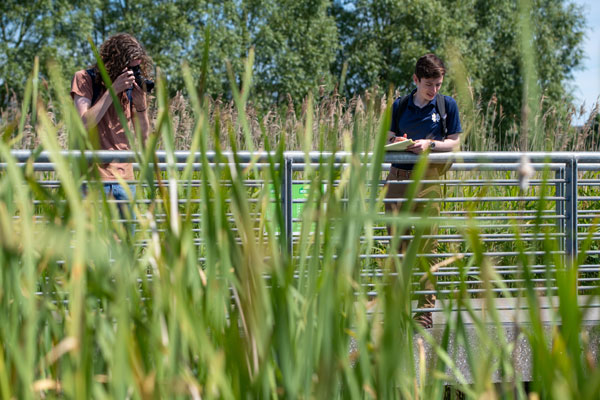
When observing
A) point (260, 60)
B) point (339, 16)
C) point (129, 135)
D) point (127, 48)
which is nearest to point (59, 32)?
point (260, 60)

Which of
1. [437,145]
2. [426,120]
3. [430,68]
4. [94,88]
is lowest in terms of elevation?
[437,145]

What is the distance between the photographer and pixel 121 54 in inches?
143

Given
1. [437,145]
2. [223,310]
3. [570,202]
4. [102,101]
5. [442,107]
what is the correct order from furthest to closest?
[570,202], [442,107], [437,145], [102,101], [223,310]

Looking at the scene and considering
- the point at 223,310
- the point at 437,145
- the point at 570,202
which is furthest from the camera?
the point at 570,202

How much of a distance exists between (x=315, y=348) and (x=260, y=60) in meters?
28.9

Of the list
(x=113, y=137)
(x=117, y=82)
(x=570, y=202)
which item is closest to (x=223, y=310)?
Answer: (x=117, y=82)

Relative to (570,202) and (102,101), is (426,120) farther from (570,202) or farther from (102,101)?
(102,101)

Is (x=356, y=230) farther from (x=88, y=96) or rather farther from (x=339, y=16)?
(x=339, y=16)

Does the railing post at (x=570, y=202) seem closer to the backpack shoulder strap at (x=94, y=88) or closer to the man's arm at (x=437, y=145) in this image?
the man's arm at (x=437, y=145)

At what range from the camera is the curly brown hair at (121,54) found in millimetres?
3625

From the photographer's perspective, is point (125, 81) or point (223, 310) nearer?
point (223, 310)

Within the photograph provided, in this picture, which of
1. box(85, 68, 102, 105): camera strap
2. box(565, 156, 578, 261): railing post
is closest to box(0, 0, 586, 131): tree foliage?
box(565, 156, 578, 261): railing post

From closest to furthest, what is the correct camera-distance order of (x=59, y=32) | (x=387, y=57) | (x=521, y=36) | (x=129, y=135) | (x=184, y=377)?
(x=521, y=36)
(x=184, y=377)
(x=129, y=135)
(x=59, y=32)
(x=387, y=57)

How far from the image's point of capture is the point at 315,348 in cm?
101
